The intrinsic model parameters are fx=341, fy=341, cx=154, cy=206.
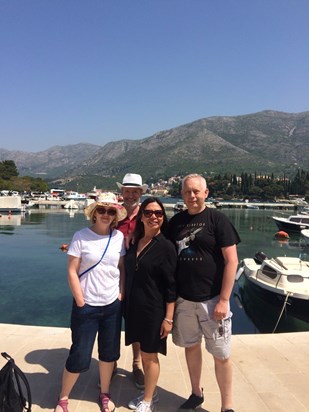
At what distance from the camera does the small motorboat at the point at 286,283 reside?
37.0ft

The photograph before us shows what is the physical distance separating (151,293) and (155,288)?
6 centimetres

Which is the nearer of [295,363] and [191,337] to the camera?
[191,337]

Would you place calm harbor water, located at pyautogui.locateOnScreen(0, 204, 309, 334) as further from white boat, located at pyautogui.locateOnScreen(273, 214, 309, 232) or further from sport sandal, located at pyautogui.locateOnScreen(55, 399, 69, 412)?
white boat, located at pyautogui.locateOnScreen(273, 214, 309, 232)

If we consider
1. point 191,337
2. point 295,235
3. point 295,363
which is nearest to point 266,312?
point 295,363

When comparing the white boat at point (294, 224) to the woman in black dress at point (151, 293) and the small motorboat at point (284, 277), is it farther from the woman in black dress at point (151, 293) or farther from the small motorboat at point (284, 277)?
the woman in black dress at point (151, 293)

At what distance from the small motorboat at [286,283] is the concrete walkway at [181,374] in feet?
21.6

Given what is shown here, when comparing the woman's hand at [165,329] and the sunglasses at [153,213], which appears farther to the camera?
the sunglasses at [153,213]

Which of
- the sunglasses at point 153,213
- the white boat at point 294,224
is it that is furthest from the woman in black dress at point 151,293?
the white boat at point 294,224

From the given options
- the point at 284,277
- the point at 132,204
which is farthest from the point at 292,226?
the point at 132,204

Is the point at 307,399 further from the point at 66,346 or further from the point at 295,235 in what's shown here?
the point at 295,235

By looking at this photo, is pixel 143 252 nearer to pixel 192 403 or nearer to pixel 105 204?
pixel 105 204

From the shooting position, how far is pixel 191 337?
3.24 meters

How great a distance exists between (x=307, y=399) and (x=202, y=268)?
75.1 inches

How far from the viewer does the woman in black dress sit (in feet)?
10.1
